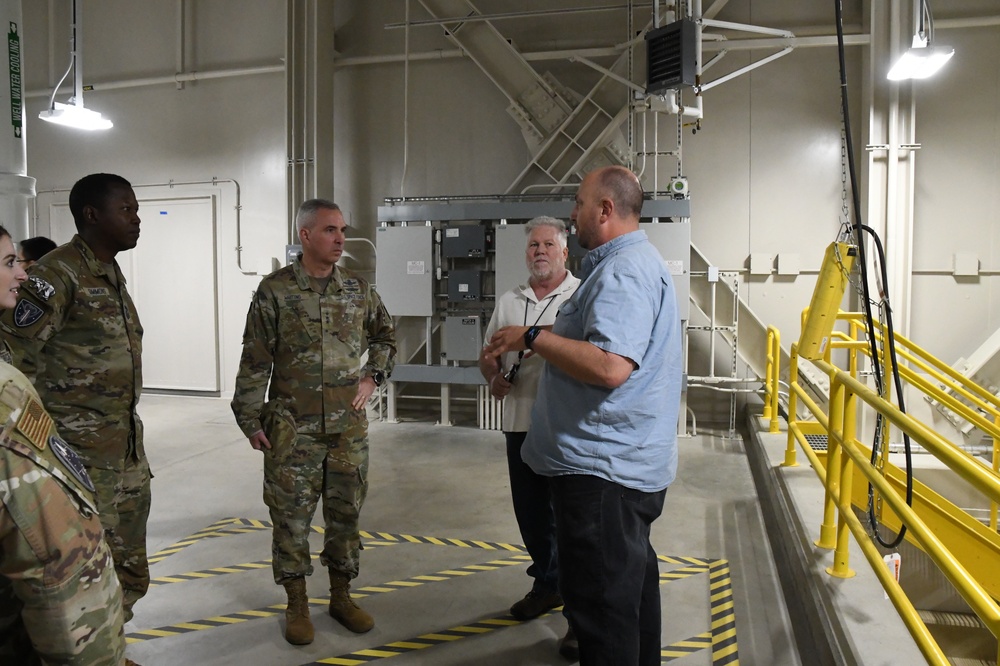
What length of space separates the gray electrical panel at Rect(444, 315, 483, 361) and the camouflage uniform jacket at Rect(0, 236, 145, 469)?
440 cm

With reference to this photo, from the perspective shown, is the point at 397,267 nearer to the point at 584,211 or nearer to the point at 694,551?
the point at 694,551

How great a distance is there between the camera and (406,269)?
6785 mm

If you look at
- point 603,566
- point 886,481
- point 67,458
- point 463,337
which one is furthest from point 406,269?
point 67,458

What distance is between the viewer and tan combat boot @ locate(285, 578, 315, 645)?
260 cm

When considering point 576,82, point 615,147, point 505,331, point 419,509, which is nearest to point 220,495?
point 419,509

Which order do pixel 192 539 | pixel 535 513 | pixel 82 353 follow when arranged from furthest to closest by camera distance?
pixel 192 539 < pixel 535 513 < pixel 82 353

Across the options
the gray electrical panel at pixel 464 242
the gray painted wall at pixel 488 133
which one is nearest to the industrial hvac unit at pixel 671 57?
the gray electrical panel at pixel 464 242

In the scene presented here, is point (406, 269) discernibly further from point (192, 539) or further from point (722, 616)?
point (722, 616)

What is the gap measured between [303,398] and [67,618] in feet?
5.26

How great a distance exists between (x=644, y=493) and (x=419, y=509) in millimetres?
2870

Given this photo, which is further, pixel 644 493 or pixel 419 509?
pixel 419 509

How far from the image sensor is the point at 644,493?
179 centimetres

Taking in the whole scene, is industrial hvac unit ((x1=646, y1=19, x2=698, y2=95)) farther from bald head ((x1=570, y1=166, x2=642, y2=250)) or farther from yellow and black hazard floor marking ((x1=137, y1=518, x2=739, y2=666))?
yellow and black hazard floor marking ((x1=137, y1=518, x2=739, y2=666))

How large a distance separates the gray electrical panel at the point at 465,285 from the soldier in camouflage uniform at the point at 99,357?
14.2 ft
